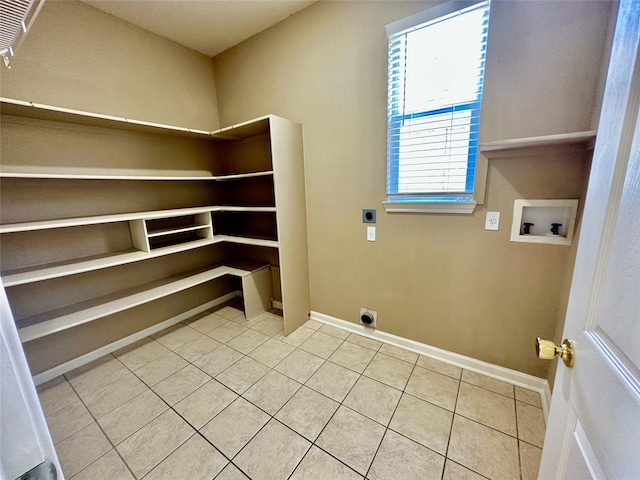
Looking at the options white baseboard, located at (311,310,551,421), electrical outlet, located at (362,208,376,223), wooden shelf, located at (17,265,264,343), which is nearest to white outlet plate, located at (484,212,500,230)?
electrical outlet, located at (362,208,376,223)

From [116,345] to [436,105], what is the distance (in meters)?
3.15

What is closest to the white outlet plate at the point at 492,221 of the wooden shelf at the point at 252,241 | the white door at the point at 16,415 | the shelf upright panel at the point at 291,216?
the shelf upright panel at the point at 291,216

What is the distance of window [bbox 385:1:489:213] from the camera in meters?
1.48

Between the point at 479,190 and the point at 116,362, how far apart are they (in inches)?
117

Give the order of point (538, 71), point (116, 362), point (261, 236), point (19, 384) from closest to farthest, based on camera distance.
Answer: point (19, 384), point (538, 71), point (116, 362), point (261, 236)

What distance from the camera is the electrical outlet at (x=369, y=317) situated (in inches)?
84.8

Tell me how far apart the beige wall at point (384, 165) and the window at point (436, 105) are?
79 millimetres

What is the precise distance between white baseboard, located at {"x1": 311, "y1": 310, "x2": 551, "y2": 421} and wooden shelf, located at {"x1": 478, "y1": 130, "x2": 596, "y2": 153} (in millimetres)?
1395

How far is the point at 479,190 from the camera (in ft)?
5.06

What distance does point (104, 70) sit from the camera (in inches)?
77.4

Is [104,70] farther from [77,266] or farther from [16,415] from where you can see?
[16,415]

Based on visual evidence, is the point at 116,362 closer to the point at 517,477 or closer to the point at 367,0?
the point at 517,477

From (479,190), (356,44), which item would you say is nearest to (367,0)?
(356,44)

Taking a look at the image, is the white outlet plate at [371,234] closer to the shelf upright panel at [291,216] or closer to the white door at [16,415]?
the shelf upright panel at [291,216]
